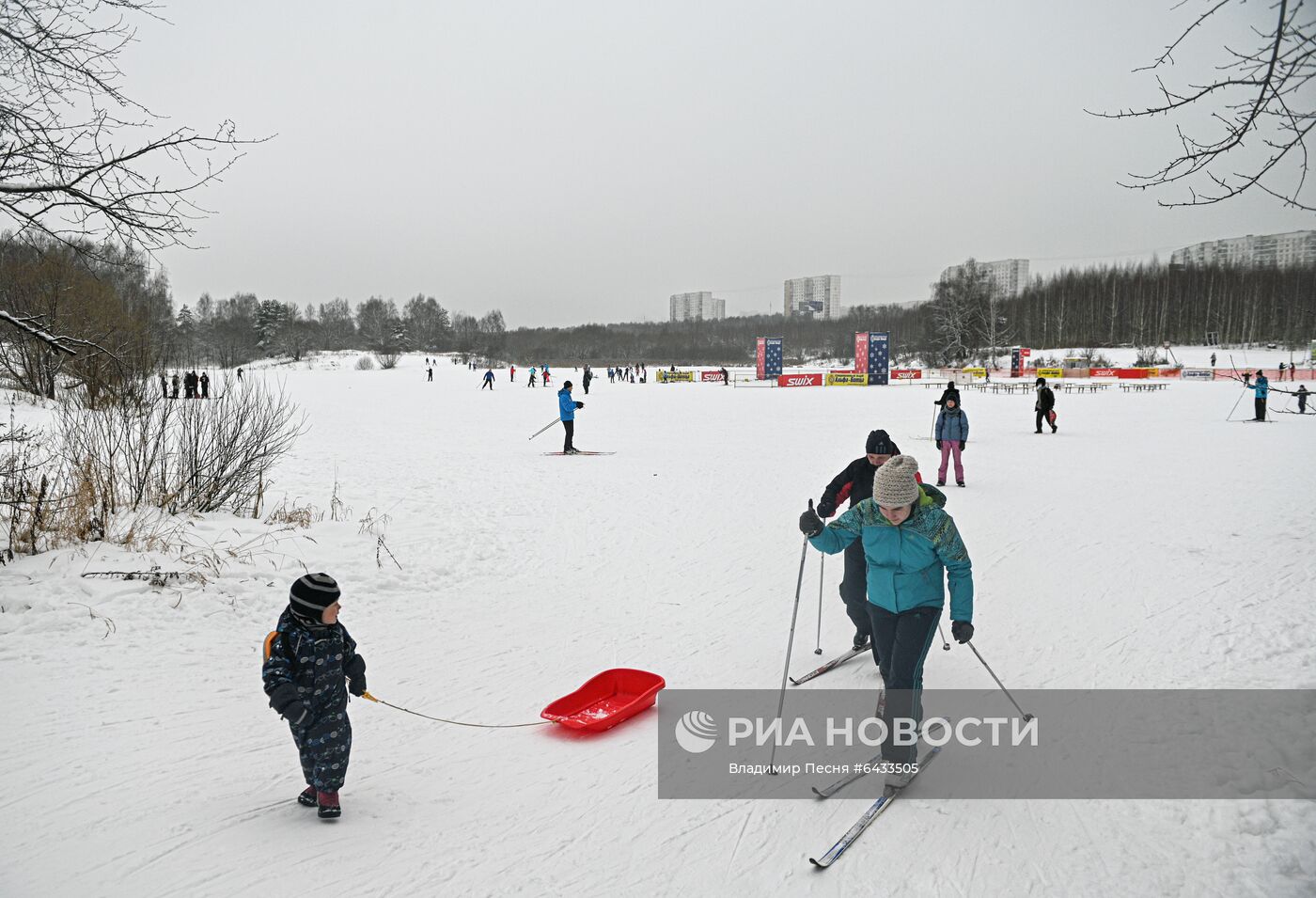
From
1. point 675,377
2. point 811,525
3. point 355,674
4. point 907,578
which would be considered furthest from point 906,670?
point 675,377

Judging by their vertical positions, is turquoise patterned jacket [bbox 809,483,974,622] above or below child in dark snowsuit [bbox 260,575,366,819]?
above

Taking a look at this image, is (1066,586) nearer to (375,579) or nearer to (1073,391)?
(375,579)

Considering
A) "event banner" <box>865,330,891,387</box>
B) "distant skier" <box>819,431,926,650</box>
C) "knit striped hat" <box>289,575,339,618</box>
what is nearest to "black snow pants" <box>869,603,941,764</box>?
"distant skier" <box>819,431,926,650</box>

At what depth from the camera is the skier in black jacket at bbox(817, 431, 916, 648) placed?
17.1 ft

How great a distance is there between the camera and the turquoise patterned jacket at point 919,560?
372cm

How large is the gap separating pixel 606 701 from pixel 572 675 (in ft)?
1.84

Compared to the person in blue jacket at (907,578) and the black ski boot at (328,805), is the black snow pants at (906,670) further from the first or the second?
the black ski boot at (328,805)

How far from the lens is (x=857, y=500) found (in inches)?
225

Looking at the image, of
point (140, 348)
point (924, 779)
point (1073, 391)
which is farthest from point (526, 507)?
point (1073, 391)

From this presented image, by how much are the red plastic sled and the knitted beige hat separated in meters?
2.20

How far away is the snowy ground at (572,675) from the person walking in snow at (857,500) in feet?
1.28

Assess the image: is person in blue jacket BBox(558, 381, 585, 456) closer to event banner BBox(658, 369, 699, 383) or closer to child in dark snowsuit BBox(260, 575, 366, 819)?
child in dark snowsuit BBox(260, 575, 366, 819)

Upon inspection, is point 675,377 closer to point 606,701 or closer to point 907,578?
point 606,701

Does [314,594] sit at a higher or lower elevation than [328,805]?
higher
